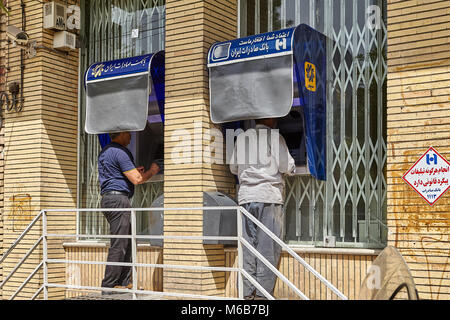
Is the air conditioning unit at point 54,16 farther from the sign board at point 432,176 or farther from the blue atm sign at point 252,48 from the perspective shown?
the sign board at point 432,176

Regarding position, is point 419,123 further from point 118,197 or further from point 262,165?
point 118,197

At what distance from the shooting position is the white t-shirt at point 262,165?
707cm

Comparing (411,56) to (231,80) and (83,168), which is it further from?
(83,168)

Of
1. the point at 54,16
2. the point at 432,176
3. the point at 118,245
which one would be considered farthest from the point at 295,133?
the point at 54,16

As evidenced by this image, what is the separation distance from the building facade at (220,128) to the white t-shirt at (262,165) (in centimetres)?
44

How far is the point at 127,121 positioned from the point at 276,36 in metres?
2.26

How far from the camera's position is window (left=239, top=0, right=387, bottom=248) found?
23.0 feet

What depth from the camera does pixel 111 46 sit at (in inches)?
371

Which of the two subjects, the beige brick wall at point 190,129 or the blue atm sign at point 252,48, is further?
the beige brick wall at point 190,129

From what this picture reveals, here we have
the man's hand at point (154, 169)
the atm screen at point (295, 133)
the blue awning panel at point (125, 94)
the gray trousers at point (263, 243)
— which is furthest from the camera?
the man's hand at point (154, 169)

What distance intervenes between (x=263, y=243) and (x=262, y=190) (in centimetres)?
58

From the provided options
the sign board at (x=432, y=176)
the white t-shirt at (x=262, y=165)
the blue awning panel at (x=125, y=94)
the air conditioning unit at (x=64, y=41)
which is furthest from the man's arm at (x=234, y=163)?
the air conditioning unit at (x=64, y=41)
